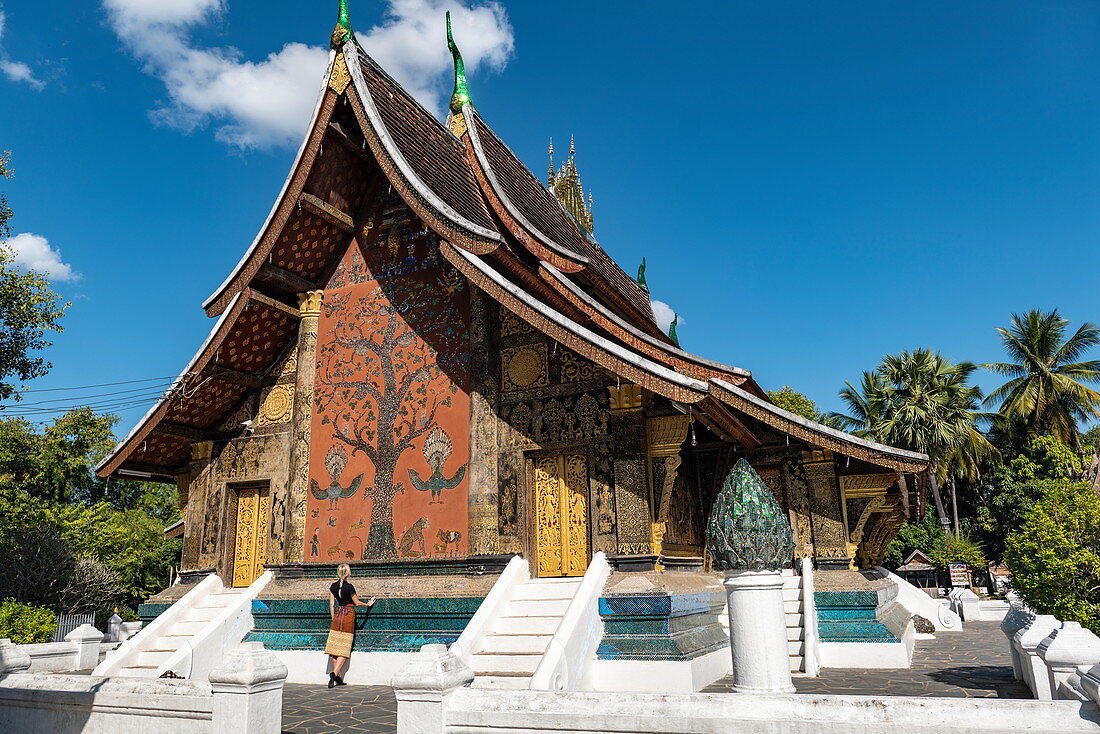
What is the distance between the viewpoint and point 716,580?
32.9 feet

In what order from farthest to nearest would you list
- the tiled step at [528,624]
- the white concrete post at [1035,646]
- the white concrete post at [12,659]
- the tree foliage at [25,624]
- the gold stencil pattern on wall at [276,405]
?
the tree foliage at [25,624] → the gold stencil pattern on wall at [276,405] → the tiled step at [528,624] → the white concrete post at [12,659] → the white concrete post at [1035,646]

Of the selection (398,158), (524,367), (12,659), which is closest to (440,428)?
(524,367)

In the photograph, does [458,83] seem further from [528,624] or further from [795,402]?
[795,402]

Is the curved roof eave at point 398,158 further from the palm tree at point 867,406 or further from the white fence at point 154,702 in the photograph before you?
the palm tree at point 867,406

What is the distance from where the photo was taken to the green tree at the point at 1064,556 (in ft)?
20.5

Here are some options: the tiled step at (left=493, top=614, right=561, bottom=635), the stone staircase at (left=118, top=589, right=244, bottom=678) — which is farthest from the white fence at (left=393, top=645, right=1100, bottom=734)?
the stone staircase at (left=118, top=589, right=244, bottom=678)

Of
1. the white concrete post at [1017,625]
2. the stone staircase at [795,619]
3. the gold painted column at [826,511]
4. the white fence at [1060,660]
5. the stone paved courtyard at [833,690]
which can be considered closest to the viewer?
the white fence at [1060,660]

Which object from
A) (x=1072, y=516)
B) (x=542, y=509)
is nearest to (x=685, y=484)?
(x=542, y=509)

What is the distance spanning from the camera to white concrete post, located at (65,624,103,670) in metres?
10.5

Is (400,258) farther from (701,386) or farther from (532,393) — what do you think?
(701,386)

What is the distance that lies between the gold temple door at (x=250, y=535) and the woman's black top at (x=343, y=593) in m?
2.96

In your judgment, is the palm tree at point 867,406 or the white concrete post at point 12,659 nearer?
the white concrete post at point 12,659

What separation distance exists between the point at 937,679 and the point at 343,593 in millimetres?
6417

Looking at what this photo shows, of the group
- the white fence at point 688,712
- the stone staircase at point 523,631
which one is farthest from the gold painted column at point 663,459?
the white fence at point 688,712
